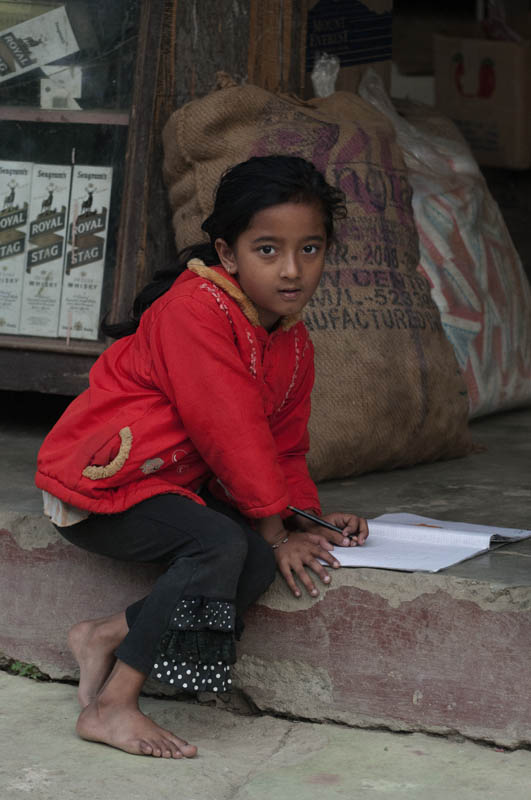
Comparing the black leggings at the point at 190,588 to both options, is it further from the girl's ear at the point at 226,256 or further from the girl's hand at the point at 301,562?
the girl's ear at the point at 226,256

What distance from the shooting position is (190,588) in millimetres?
2080

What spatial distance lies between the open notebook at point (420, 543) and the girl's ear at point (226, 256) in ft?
1.74

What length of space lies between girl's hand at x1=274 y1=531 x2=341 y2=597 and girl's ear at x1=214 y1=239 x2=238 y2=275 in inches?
19.1

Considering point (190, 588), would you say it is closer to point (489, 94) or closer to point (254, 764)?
point (254, 764)

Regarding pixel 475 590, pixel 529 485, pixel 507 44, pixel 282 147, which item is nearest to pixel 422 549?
pixel 475 590

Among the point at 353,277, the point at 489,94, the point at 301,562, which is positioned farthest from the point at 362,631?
the point at 489,94

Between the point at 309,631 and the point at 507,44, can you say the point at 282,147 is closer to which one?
the point at 309,631

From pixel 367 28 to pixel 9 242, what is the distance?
52.4 inches

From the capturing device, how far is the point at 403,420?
2.99 metres

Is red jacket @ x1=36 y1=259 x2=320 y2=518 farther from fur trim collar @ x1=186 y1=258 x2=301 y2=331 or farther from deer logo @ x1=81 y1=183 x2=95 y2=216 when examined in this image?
deer logo @ x1=81 y1=183 x2=95 y2=216

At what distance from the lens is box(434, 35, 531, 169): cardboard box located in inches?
191

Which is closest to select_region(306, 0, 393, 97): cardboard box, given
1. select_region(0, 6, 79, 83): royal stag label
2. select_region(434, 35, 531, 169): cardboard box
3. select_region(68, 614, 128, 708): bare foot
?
select_region(0, 6, 79, 83): royal stag label

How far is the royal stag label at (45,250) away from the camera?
3.27 meters

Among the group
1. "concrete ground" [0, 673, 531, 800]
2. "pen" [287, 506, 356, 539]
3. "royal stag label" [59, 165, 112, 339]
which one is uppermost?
"royal stag label" [59, 165, 112, 339]
